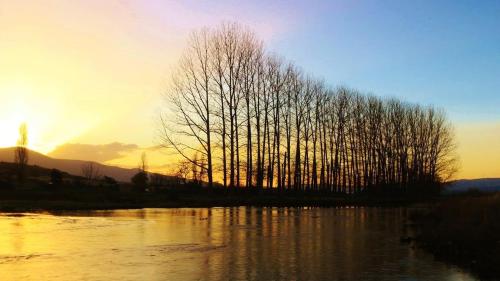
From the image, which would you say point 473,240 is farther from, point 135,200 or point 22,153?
point 22,153

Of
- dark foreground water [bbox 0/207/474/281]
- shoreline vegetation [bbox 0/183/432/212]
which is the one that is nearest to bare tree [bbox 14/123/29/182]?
shoreline vegetation [bbox 0/183/432/212]

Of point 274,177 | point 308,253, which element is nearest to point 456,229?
point 308,253

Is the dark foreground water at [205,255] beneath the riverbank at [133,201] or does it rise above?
beneath

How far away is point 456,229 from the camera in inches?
821

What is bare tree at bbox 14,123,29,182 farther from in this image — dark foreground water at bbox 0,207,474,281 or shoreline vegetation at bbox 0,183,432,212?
dark foreground water at bbox 0,207,474,281

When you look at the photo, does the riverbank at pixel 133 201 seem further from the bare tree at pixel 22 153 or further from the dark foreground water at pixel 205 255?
the bare tree at pixel 22 153

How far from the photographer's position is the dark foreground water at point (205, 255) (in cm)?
1390

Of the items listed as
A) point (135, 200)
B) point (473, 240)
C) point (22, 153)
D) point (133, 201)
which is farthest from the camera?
point (22, 153)

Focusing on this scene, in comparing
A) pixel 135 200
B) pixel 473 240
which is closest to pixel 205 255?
pixel 473 240

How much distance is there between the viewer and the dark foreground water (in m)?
13.9

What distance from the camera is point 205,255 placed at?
17219 mm

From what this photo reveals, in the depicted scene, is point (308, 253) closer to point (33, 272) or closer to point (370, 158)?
point (33, 272)

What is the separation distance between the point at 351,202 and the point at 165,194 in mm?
24264

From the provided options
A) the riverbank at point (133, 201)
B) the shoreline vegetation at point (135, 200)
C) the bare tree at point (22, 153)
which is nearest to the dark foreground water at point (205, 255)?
the shoreline vegetation at point (135, 200)
